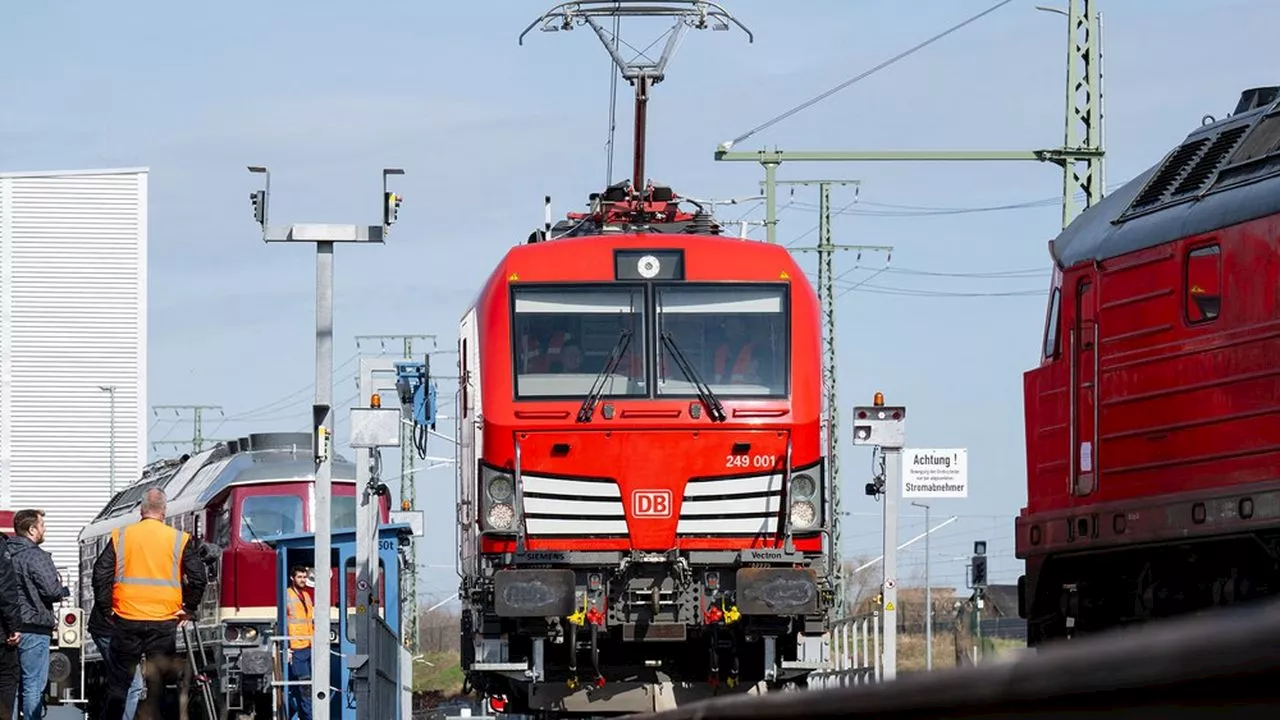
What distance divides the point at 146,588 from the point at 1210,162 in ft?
25.2

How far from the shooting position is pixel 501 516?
14961mm

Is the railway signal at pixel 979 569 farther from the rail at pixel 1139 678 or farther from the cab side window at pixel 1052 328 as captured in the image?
the rail at pixel 1139 678

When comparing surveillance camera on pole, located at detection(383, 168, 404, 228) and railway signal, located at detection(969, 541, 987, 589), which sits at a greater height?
surveillance camera on pole, located at detection(383, 168, 404, 228)

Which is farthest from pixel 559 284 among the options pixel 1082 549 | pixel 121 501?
pixel 121 501

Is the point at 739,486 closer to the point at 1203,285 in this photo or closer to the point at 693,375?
the point at 693,375

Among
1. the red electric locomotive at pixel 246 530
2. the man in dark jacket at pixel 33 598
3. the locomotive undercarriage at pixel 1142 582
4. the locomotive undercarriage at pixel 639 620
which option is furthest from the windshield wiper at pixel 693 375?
the red electric locomotive at pixel 246 530

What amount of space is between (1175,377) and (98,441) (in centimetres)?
6992

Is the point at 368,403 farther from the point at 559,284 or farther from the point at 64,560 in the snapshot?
the point at 64,560

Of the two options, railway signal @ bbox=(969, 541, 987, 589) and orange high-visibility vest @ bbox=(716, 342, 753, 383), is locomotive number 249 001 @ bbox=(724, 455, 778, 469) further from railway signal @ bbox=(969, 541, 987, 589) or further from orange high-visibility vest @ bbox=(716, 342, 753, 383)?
railway signal @ bbox=(969, 541, 987, 589)

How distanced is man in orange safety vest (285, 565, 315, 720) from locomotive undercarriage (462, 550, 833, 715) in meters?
4.49

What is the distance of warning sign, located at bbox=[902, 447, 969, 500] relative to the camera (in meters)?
19.3

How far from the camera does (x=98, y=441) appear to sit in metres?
77.7

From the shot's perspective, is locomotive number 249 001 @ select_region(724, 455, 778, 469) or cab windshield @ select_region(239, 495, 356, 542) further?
cab windshield @ select_region(239, 495, 356, 542)

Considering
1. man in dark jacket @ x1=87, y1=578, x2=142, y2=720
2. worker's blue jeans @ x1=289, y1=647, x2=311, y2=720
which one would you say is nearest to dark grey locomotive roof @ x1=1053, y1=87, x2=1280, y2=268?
man in dark jacket @ x1=87, y1=578, x2=142, y2=720
